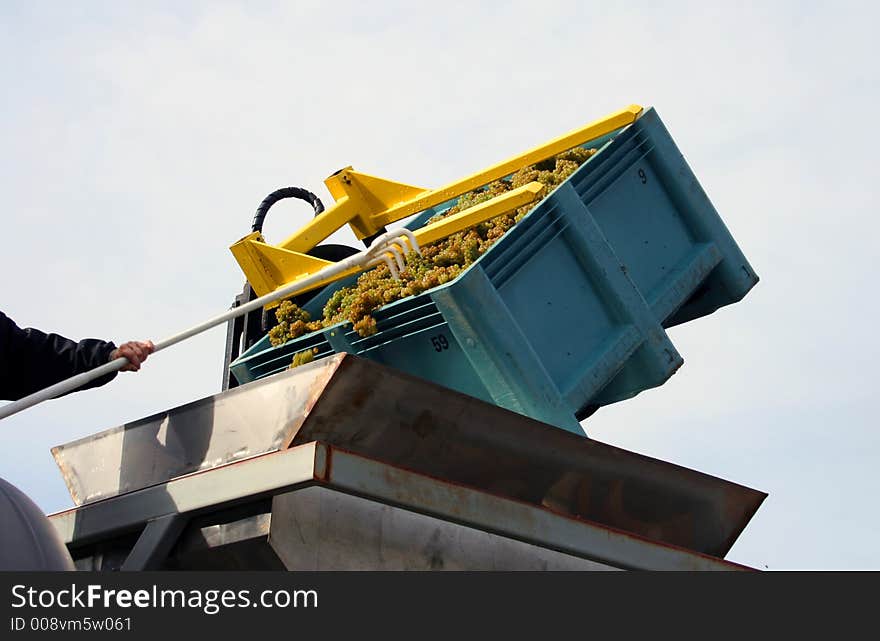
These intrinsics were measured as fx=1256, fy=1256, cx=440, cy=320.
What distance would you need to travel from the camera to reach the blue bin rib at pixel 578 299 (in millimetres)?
4883

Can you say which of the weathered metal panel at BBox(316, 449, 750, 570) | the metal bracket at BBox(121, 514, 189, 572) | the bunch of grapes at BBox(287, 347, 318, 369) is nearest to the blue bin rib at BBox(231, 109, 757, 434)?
the bunch of grapes at BBox(287, 347, 318, 369)

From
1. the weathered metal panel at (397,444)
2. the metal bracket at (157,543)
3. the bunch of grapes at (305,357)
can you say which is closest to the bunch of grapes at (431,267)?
the bunch of grapes at (305,357)

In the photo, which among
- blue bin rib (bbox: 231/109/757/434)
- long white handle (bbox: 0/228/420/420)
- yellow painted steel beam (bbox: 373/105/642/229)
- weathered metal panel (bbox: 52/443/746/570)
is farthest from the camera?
yellow painted steel beam (bbox: 373/105/642/229)

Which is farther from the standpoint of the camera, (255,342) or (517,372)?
(255,342)

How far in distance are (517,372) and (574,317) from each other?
1.84 ft

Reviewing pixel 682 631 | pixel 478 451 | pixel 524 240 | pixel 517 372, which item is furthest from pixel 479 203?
pixel 682 631

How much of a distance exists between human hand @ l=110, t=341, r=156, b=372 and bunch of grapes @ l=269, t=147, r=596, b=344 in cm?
141

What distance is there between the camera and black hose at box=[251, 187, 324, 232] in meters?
6.19

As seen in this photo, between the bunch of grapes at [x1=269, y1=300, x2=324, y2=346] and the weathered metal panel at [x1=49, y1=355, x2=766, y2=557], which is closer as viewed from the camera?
the weathered metal panel at [x1=49, y1=355, x2=766, y2=557]

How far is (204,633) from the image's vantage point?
2611mm

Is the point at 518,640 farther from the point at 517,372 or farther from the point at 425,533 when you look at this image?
the point at 517,372

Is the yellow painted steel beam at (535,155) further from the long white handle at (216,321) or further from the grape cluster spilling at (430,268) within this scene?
the long white handle at (216,321)

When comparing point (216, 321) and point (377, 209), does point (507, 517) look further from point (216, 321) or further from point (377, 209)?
point (377, 209)

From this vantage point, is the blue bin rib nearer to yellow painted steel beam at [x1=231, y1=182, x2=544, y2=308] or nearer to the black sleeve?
yellow painted steel beam at [x1=231, y1=182, x2=544, y2=308]
